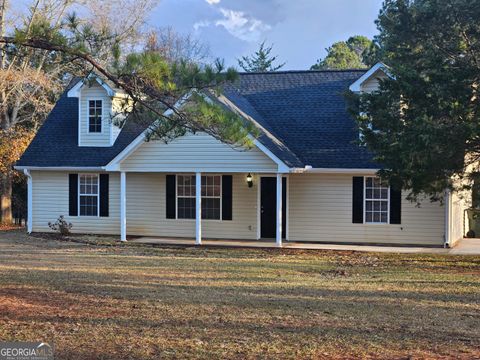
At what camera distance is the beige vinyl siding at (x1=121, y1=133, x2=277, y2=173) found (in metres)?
17.9

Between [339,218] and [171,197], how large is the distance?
5539mm

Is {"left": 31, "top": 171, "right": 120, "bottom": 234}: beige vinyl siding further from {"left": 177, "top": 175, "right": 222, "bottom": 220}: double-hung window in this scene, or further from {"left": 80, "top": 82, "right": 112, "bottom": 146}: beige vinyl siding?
{"left": 177, "top": 175, "right": 222, "bottom": 220}: double-hung window

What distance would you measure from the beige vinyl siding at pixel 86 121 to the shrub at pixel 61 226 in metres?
2.73

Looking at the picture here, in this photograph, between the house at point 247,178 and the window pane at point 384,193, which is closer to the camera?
the house at point 247,178

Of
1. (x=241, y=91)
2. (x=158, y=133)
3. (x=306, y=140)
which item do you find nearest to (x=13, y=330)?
(x=158, y=133)

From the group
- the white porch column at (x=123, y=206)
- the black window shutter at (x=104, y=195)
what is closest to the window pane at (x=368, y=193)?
the white porch column at (x=123, y=206)

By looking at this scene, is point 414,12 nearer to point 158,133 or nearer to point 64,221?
point 158,133

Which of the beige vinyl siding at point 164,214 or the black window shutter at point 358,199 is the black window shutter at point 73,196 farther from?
the black window shutter at point 358,199

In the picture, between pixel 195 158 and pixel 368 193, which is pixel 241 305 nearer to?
pixel 195 158

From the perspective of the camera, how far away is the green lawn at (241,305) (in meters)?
7.04

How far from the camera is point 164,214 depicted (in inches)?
801

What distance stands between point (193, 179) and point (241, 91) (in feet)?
13.0

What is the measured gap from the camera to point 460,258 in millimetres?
16062

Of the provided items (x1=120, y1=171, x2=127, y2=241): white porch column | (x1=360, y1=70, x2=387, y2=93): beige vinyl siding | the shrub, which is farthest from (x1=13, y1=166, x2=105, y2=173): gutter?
(x1=360, y1=70, x2=387, y2=93): beige vinyl siding
